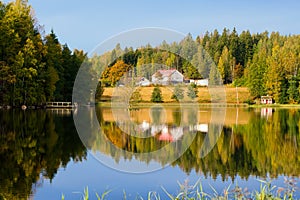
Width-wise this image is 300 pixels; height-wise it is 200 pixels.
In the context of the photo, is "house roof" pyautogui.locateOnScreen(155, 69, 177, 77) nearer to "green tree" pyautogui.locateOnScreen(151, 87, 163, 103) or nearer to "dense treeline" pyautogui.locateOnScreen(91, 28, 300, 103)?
"dense treeline" pyautogui.locateOnScreen(91, 28, 300, 103)

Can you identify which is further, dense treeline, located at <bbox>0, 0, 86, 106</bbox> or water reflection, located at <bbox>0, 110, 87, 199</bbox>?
dense treeline, located at <bbox>0, 0, 86, 106</bbox>

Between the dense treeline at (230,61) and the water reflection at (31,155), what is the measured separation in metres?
2.90

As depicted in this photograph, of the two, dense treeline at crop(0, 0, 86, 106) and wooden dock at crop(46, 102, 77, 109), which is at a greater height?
dense treeline at crop(0, 0, 86, 106)

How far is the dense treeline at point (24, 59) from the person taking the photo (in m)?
35.7

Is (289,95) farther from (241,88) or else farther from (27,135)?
(27,135)

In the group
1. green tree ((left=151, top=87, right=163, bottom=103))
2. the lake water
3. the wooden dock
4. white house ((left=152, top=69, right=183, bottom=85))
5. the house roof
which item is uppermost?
the house roof

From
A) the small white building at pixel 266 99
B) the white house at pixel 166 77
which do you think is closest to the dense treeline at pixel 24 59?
the white house at pixel 166 77

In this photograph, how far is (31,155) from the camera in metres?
11.7

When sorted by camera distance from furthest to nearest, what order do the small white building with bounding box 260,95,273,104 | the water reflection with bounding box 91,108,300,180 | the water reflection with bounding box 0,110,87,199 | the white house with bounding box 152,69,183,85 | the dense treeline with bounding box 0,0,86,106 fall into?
the small white building with bounding box 260,95,273,104, the dense treeline with bounding box 0,0,86,106, the white house with bounding box 152,69,183,85, the water reflection with bounding box 91,108,300,180, the water reflection with bounding box 0,110,87,199

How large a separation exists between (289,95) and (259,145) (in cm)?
4129

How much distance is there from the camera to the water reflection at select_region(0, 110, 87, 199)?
8.19 meters

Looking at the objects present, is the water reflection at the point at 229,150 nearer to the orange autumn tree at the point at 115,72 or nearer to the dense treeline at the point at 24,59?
the orange autumn tree at the point at 115,72

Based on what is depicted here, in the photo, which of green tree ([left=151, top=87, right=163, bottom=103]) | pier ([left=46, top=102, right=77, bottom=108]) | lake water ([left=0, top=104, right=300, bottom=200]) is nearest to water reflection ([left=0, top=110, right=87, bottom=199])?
lake water ([left=0, top=104, right=300, bottom=200])

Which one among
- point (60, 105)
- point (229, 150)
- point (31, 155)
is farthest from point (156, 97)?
point (31, 155)
